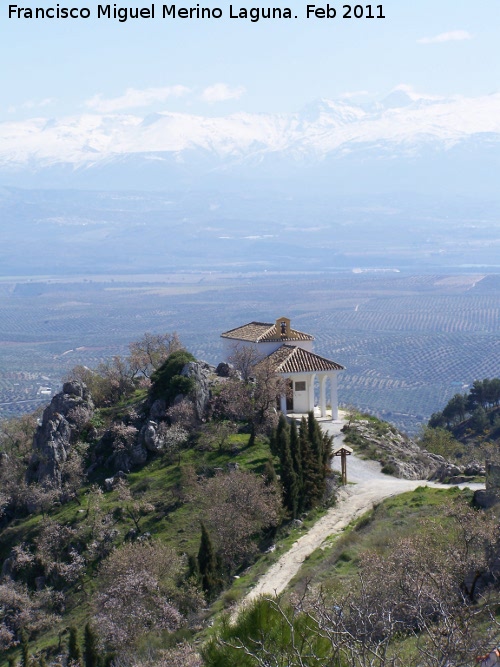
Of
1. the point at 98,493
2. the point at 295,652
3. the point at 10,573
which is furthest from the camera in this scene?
the point at 98,493

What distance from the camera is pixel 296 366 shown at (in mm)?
47969

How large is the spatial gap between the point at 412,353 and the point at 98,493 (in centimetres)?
12699

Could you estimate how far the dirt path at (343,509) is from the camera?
30.2m

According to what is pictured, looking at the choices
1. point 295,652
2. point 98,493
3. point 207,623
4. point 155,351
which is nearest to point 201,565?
point 207,623

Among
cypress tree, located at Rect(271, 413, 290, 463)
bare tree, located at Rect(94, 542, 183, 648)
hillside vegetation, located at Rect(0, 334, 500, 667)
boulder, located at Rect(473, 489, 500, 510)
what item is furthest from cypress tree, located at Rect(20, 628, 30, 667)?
boulder, located at Rect(473, 489, 500, 510)

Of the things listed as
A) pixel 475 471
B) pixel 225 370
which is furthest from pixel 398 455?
pixel 225 370

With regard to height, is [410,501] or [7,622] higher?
[410,501]

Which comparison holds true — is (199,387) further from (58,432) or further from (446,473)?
(446,473)

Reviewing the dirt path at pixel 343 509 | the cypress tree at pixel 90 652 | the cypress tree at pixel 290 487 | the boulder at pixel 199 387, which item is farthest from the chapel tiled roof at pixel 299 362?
the cypress tree at pixel 90 652

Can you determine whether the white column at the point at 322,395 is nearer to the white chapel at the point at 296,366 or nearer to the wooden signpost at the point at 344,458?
the white chapel at the point at 296,366

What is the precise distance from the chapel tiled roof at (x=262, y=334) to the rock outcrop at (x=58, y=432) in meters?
9.81

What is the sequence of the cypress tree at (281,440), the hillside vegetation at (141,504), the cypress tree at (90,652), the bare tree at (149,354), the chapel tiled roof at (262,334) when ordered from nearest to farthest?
the cypress tree at (90,652)
the hillside vegetation at (141,504)
the cypress tree at (281,440)
the chapel tiled roof at (262,334)
the bare tree at (149,354)

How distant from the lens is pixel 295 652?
17156mm

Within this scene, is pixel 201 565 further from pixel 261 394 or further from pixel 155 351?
pixel 155 351
